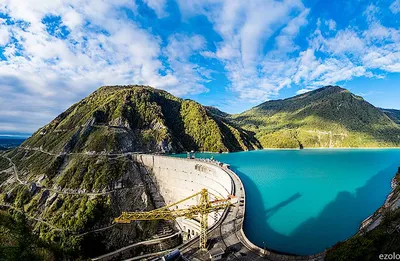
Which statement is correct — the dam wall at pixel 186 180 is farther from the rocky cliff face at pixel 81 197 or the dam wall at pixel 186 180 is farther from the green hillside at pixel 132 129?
the green hillside at pixel 132 129

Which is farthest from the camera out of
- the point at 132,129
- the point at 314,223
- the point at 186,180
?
the point at 132,129

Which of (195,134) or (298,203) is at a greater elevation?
(195,134)

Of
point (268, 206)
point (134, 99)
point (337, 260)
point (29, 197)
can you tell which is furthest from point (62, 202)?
A: point (134, 99)

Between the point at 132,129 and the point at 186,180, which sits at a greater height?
the point at 132,129

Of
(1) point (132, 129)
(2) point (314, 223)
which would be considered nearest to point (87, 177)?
(1) point (132, 129)

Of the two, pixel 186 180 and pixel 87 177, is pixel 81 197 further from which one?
pixel 186 180

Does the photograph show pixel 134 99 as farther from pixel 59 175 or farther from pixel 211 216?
pixel 211 216
